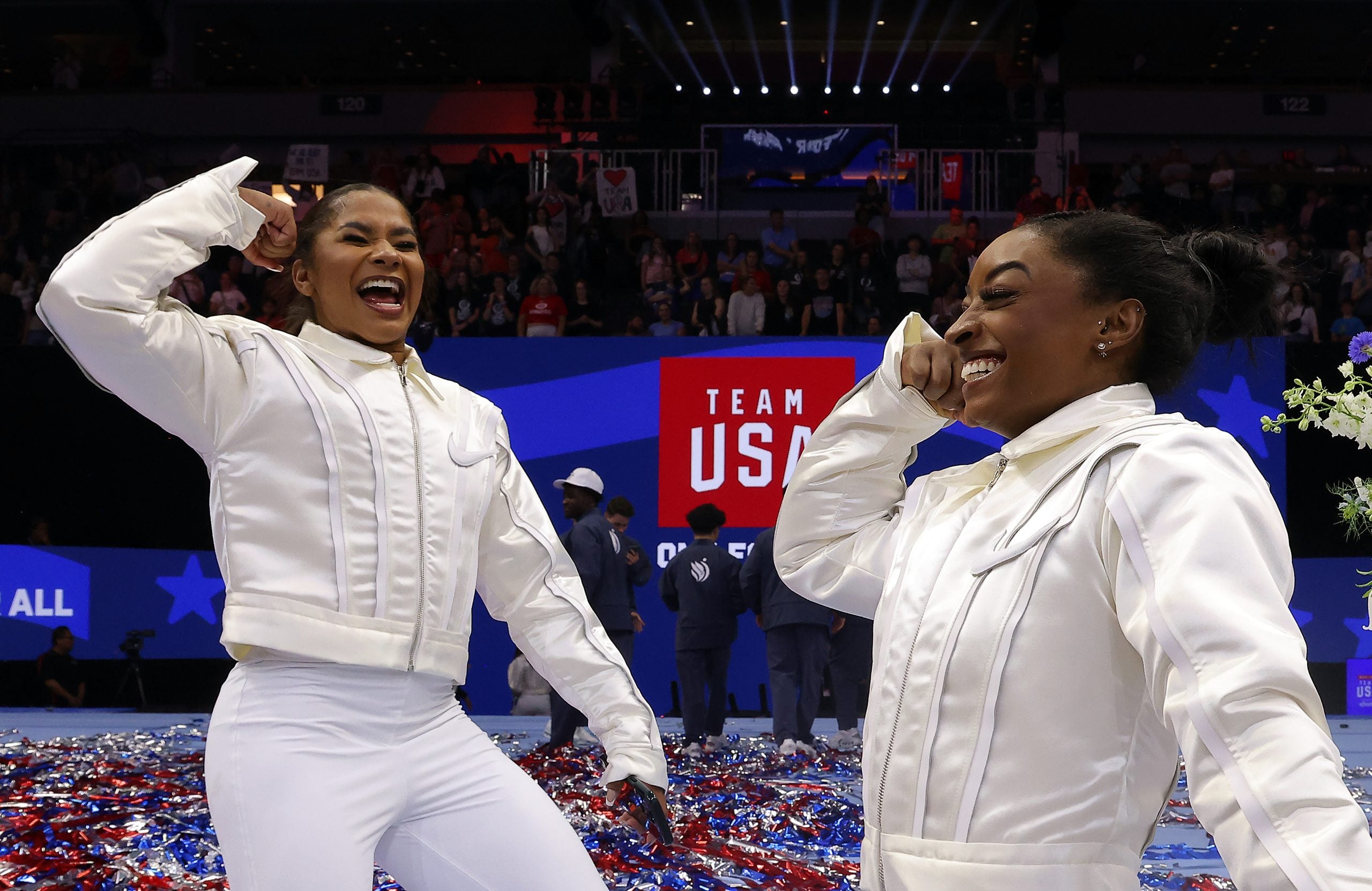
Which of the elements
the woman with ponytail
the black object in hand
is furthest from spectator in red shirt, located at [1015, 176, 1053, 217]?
the black object in hand

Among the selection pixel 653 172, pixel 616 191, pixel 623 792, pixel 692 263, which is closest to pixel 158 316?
pixel 623 792

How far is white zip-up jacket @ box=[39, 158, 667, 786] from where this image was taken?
6.69 ft

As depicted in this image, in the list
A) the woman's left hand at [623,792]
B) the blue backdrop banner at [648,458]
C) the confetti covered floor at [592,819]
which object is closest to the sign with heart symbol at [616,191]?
the blue backdrop banner at [648,458]

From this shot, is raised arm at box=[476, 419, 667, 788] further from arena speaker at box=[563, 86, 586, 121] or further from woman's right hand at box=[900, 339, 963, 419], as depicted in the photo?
arena speaker at box=[563, 86, 586, 121]

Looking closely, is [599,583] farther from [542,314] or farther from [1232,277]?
[1232,277]

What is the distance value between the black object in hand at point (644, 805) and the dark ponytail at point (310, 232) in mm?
1061

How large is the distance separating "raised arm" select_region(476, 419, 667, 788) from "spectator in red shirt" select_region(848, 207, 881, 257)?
28.4ft

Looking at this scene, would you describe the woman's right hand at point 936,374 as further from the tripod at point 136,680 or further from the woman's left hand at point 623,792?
the tripod at point 136,680

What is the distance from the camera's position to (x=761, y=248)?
12.0m

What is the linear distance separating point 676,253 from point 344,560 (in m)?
9.83

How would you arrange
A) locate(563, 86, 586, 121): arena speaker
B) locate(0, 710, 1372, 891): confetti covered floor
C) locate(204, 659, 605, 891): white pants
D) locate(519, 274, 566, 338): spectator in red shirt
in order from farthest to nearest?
locate(563, 86, 586, 121): arena speaker → locate(519, 274, 566, 338): spectator in red shirt → locate(0, 710, 1372, 891): confetti covered floor → locate(204, 659, 605, 891): white pants

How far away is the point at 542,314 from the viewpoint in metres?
10.0

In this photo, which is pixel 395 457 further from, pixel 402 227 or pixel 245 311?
pixel 245 311

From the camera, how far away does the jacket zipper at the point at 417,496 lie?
6.95 ft
